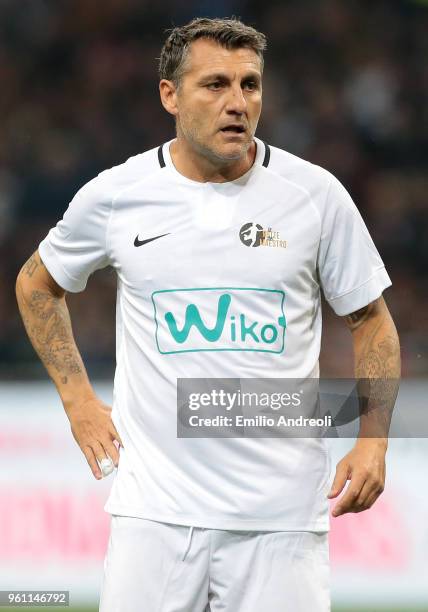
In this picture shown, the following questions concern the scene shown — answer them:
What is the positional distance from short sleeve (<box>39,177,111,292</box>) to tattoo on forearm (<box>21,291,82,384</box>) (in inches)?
3.2

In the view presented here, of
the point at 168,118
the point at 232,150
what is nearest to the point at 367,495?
the point at 232,150

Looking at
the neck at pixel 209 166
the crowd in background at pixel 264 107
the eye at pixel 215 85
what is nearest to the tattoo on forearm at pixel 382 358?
the neck at pixel 209 166

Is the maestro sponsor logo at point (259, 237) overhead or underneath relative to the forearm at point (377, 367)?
overhead

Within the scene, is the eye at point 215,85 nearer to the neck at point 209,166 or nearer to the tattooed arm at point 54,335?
the neck at point 209,166

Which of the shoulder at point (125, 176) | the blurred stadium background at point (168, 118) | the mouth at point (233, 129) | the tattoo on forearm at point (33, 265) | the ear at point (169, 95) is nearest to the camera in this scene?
the mouth at point (233, 129)

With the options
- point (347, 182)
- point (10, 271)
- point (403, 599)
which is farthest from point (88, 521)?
point (347, 182)

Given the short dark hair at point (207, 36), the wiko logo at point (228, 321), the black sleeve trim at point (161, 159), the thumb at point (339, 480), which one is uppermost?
the short dark hair at point (207, 36)

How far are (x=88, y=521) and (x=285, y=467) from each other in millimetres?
2411

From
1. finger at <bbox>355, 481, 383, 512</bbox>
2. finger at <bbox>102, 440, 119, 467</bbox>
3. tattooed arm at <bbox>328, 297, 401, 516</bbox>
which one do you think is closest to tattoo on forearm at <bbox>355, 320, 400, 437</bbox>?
tattooed arm at <bbox>328, 297, 401, 516</bbox>

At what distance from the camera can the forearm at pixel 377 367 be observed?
322cm

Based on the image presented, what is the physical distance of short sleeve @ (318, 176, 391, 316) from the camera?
3223 mm

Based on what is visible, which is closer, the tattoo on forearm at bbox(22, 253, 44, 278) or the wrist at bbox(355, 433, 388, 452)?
the wrist at bbox(355, 433, 388, 452)

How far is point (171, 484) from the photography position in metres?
3.13

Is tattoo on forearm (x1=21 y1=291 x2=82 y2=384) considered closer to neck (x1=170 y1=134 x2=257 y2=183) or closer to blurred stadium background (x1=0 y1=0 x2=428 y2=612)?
neck (x1=170 y1=134 x2=257 y2=183)
